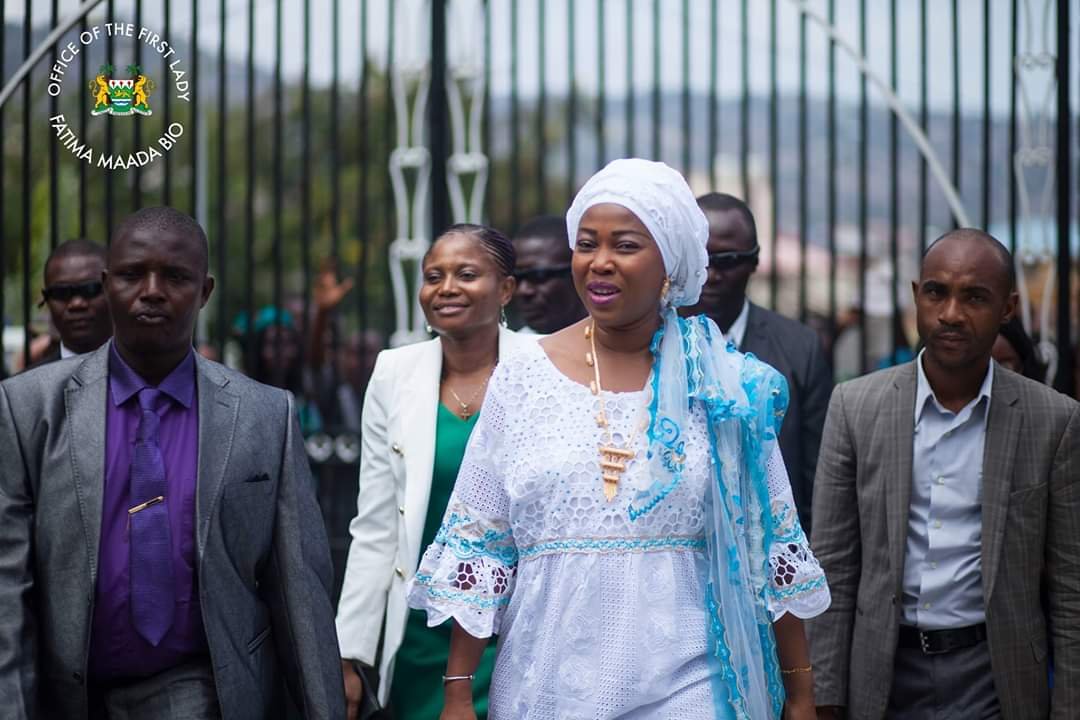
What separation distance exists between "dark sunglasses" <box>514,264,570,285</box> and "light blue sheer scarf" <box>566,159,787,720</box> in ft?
6.26

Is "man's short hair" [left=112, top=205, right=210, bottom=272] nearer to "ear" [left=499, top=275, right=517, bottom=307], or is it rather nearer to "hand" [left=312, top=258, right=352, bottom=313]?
"ear" [left=499, top=275, right=517, bottom=307]

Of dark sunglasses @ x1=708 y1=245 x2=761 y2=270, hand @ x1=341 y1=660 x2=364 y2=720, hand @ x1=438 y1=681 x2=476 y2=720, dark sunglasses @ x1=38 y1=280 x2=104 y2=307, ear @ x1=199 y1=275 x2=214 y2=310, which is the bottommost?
hand @ x1=341 y1=660 x2=364 y2=720

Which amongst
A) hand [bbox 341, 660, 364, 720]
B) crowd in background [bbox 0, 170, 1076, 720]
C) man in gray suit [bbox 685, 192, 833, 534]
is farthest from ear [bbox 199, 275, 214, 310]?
man in gray suit [bbox 685, 192, 833, 534]

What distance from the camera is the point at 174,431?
3.46 meters

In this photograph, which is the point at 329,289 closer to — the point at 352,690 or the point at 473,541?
the point at 352,690

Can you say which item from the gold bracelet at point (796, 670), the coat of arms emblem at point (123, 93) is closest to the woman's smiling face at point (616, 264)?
the gold bracelet at point (796, 670)

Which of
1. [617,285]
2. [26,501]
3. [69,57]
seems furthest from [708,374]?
[69,57]

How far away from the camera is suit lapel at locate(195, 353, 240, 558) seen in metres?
3.36

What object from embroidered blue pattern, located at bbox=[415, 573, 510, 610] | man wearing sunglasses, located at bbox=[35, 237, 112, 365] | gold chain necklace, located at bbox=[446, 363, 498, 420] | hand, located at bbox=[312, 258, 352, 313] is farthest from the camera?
hand, located at bbox=[312, 258, 352, 313]

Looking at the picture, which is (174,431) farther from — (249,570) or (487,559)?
(487,559)

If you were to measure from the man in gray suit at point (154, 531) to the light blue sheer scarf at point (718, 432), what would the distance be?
91 centimetres

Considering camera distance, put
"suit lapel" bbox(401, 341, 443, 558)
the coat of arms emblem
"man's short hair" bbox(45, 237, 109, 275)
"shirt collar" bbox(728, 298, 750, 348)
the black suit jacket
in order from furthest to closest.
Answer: the coat of arms emblem
"man's short hair" bbox(45, 237, 109, 275)
"shirt collar" bbox(728, 298, 750, 348)
the black suit jacket
"suit lapel" bbox(401, 341, 443, 558)

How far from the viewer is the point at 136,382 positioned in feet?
11.4

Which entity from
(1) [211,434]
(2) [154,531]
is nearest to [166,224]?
(1) [211,434]
